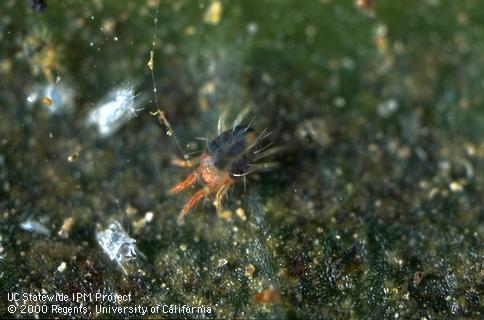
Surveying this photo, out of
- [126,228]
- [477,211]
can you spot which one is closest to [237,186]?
[126,228]

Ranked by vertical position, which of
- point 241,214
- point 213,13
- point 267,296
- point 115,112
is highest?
point 213,13

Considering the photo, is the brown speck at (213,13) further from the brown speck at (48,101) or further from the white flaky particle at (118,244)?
the white flaky particle at (118,244)

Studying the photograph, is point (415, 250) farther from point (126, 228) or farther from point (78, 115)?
point (78, 115)

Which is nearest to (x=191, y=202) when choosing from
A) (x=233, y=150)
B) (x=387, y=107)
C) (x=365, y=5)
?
(x=233, y=150)

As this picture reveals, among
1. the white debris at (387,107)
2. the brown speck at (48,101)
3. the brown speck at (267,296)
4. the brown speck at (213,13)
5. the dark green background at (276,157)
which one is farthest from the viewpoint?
the white debris at (387,107)

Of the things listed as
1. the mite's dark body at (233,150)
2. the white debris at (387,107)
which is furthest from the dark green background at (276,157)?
the mite's dark body at (233,150)

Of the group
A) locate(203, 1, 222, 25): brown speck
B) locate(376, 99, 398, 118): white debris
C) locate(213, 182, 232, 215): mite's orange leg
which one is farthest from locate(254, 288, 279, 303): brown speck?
locate(203, 1, 222, 25): brown speck

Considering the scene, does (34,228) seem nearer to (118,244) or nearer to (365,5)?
(118,244)
